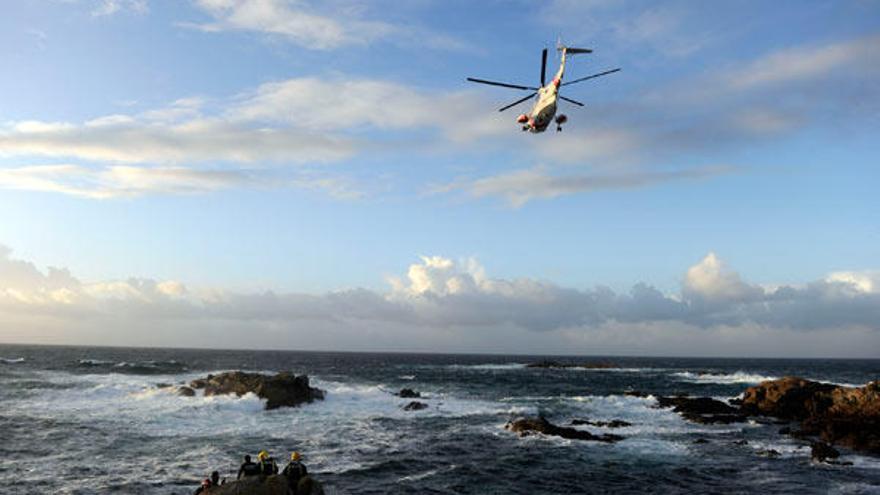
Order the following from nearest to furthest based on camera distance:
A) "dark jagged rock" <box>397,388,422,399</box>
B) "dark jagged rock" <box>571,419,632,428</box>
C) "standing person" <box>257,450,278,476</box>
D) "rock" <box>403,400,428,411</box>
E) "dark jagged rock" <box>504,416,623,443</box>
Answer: "standing person" <box>257,450,278,476</box> < "dark jagged rock" <box>504,416,623,443</box> < "dark jagged rock" <box>571,419,632,428</box> < "rock" <box>403,400,428,411</box> < "dark jagged rock" <box>397,388,422,399</box>

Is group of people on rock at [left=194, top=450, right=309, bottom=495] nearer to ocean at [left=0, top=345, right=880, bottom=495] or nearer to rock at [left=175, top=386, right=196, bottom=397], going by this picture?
ocean at [left=0, top=345, right=880, bottom=495]

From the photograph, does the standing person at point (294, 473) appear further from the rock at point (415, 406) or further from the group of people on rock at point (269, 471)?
the rock at point (415, 406)

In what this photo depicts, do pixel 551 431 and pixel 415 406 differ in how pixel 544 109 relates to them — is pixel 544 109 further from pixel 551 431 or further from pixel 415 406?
pixel 415 406

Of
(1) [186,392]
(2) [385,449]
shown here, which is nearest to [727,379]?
(1) [186,392]

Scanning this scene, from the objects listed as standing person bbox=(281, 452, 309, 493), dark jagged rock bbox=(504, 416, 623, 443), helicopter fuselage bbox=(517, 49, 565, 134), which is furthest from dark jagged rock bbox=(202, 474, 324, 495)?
dark jagged rock bbox=(504, 416, 623, 443)

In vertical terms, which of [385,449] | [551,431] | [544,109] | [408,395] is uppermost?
[544,109]

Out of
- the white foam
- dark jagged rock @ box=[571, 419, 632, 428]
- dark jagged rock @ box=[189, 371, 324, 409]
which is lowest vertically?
the white foam

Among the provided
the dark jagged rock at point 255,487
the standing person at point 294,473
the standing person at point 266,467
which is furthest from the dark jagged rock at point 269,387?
the dark jagged rock at point 255,487
